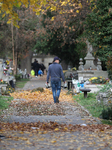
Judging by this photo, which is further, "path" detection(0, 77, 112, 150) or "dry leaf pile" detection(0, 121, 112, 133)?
"dry leaf pile" detection(0, 121, 112, 133)

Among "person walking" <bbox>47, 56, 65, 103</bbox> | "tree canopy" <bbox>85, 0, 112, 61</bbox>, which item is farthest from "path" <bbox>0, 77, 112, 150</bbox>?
"tree canopy" <bbox>85, 0, 112, 61</bbox>

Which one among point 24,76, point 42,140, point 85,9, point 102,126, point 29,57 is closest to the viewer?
point 42,140

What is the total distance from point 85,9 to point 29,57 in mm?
30056

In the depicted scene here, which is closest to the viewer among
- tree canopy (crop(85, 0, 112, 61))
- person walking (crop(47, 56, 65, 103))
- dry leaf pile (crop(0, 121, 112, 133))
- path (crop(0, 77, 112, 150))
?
path (crop(0, 77, 112, 150))

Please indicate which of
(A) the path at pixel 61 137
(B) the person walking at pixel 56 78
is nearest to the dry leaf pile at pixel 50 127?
(A) the path at pixel 61 137

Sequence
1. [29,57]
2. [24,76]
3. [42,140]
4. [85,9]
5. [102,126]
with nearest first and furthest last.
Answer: [42,140], [102,126], [85,9], [24,76], [29,57]

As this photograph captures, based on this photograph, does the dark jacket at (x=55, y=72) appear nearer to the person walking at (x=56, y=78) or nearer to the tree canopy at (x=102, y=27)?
the person walking at (x=56, y=78)

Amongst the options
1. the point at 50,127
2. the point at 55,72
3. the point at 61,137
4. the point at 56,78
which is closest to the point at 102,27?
the point at 55,72

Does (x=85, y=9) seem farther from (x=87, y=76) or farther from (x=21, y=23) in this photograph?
(x=21, y=23)

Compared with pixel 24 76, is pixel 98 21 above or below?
above

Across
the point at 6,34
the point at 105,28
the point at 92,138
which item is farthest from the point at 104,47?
the point at 6,34

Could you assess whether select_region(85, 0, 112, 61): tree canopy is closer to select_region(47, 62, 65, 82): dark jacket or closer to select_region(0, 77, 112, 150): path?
select_region(47, 62, 65, 82): dark jacket

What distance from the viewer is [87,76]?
22281 millimetres

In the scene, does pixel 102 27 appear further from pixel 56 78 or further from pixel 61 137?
pixel 61 137
